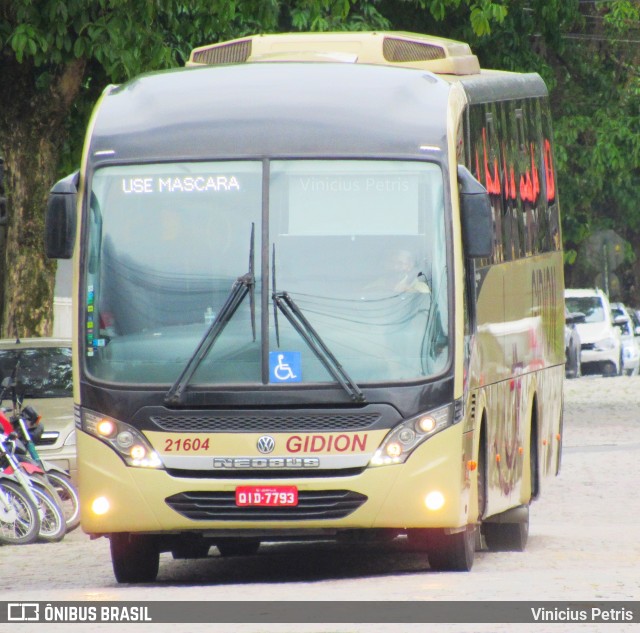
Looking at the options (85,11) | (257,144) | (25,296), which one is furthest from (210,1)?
(257,144)

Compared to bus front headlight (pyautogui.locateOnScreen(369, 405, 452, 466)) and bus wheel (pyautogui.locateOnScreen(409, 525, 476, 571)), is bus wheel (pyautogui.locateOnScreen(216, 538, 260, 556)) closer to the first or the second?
bus wheel (pyautogui.locateOnScreen(409, 525, 476, 571))

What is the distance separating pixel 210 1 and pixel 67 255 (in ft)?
31.2

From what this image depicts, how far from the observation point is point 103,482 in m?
10.5

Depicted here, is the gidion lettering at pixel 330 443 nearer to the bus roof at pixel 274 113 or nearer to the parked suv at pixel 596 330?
the bus roof at pixel 274 113

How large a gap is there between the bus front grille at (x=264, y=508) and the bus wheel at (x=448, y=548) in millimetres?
665

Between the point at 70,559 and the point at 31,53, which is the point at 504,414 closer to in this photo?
the point at 70,559

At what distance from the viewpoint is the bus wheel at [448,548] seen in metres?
10.9

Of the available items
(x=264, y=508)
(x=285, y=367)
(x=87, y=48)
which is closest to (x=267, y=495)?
(x=264, y=508)

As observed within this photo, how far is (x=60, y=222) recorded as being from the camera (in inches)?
419

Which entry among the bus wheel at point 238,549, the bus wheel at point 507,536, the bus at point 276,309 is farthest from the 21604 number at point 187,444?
the bus wheel at point 507,536

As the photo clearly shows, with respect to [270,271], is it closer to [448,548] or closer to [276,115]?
[276,115]

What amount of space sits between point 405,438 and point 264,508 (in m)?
0.88

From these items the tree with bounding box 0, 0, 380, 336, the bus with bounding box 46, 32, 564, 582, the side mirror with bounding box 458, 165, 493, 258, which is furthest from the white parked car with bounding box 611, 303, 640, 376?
the side mirror with bounding box 458, 165, 493, 258

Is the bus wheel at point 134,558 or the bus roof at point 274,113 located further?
the bus wheel at point 134,558
